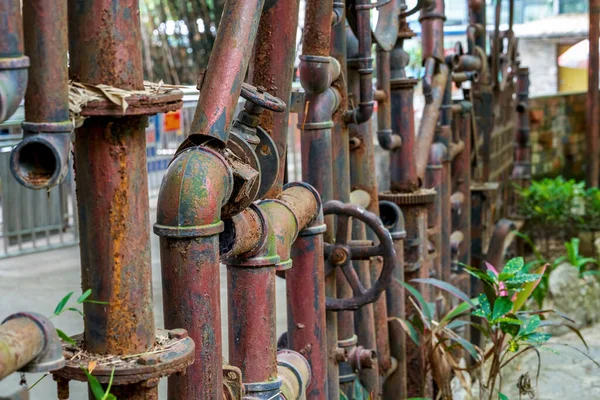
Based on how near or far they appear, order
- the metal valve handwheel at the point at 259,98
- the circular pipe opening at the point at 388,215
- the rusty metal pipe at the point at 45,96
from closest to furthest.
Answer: the rusty metal pipe at the point at 45,96 → the metal valve handwheel at the point at 259,98 → the circular pipe opening at the point at 388,215

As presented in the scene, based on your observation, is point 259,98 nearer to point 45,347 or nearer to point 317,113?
point 45,347

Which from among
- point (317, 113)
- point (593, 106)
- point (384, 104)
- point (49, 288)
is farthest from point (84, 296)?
point (593, 106)

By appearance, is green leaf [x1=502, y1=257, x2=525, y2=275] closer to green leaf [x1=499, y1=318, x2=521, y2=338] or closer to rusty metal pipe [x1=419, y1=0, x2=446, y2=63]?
green leaf [x1=499, y1=318, x2=521, y2=338]

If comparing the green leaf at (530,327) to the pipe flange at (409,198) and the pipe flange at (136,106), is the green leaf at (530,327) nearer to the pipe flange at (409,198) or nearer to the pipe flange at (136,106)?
the pipe flange at (409,198)

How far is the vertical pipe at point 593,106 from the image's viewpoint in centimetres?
875

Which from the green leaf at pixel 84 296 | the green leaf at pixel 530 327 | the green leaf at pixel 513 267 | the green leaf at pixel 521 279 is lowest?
the green leaf at pixel 530 327

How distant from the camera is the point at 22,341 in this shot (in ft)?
4.27

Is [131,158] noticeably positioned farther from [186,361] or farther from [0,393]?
[0,393]

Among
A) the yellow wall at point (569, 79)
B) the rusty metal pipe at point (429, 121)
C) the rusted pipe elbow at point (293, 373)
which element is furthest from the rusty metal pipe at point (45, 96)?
the yellow wall at point (569, 79)

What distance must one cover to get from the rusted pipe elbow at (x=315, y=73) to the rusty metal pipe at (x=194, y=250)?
1054 mm

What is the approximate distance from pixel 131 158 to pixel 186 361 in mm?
342

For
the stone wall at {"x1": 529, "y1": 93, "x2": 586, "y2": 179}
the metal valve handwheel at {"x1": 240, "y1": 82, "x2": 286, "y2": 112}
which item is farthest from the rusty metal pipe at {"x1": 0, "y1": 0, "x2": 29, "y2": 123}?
the stone wall at {"x1": 529, "y1": 93, "x2": 586, "y2": 179}

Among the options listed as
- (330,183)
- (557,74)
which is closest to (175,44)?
(557,74)

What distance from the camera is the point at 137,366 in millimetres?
1550
